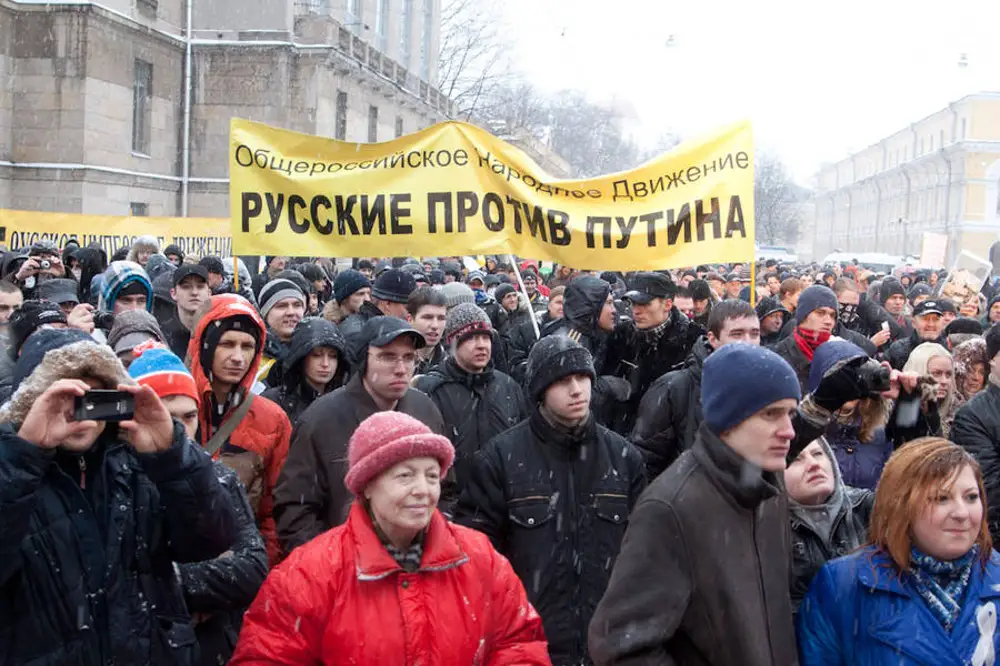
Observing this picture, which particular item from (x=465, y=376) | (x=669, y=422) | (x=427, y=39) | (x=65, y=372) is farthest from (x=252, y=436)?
(x=427, y=39)

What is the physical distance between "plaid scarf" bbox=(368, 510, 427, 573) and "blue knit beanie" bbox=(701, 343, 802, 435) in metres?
0.98

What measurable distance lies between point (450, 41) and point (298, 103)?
2196cm

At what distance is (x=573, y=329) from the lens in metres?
6.81

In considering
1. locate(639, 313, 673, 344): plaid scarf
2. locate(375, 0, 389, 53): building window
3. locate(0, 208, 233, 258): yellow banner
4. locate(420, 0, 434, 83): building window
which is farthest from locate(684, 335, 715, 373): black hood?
locate(420, 0, 434, 83): building window

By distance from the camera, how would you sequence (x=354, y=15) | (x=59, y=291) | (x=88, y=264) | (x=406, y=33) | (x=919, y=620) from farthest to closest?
(x=406, y=33) → (x=354, y=15) → (x=88, y=264) → (x=59, y=291) → (x=919, y=620)

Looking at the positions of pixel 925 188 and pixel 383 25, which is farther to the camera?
pixel 925 188

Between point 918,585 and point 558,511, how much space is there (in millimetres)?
1500

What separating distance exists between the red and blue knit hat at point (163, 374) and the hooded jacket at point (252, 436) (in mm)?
583

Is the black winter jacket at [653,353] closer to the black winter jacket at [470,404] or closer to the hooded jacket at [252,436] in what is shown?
the black winter jacket at [470,404]

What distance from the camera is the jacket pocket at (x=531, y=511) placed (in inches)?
162

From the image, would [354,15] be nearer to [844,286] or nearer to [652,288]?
[844,286]

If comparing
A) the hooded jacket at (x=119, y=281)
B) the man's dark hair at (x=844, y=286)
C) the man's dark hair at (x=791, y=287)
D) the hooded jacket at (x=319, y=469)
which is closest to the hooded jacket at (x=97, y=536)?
the hooded jacket at (x=319, y=469)

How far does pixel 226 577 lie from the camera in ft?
10.8

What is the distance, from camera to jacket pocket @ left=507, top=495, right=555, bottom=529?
412cm
